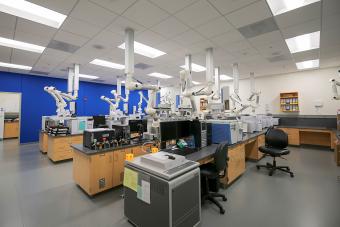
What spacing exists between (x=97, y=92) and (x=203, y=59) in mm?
6780

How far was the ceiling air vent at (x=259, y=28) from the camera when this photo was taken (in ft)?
9.88

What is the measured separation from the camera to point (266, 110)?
7340mm

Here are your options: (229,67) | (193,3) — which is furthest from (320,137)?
(193,3)

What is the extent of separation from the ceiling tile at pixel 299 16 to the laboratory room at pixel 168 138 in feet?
0.06

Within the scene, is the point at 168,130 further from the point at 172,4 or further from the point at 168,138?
the point at 172,4

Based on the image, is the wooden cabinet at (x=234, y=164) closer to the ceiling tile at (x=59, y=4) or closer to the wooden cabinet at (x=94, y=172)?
the wooden cabinet at (x=94, y=172)

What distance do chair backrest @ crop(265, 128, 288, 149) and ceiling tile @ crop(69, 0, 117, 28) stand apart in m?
4.16

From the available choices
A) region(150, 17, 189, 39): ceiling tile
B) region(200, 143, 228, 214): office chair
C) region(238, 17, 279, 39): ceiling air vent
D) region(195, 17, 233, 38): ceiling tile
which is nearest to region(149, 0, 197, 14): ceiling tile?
region(150, 17, 189, 39): ceiling tile

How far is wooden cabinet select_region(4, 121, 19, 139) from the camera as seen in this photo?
779 cm

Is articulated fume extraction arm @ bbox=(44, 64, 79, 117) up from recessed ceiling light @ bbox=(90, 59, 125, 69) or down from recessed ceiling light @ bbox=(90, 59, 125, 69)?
down

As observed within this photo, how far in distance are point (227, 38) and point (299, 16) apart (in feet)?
4.12

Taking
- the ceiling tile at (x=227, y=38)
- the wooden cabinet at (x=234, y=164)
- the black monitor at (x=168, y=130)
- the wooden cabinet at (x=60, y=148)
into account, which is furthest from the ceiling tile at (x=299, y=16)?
the wooden cabinet at (x=60, y=148)

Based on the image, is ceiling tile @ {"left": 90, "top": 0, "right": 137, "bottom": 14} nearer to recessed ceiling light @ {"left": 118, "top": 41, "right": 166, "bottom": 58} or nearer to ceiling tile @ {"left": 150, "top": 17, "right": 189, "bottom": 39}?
ceiling tile @ {"left": 150, "top": 17, "right": 189, "bottom": 39}

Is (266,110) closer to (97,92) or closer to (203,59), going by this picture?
(203,59)
